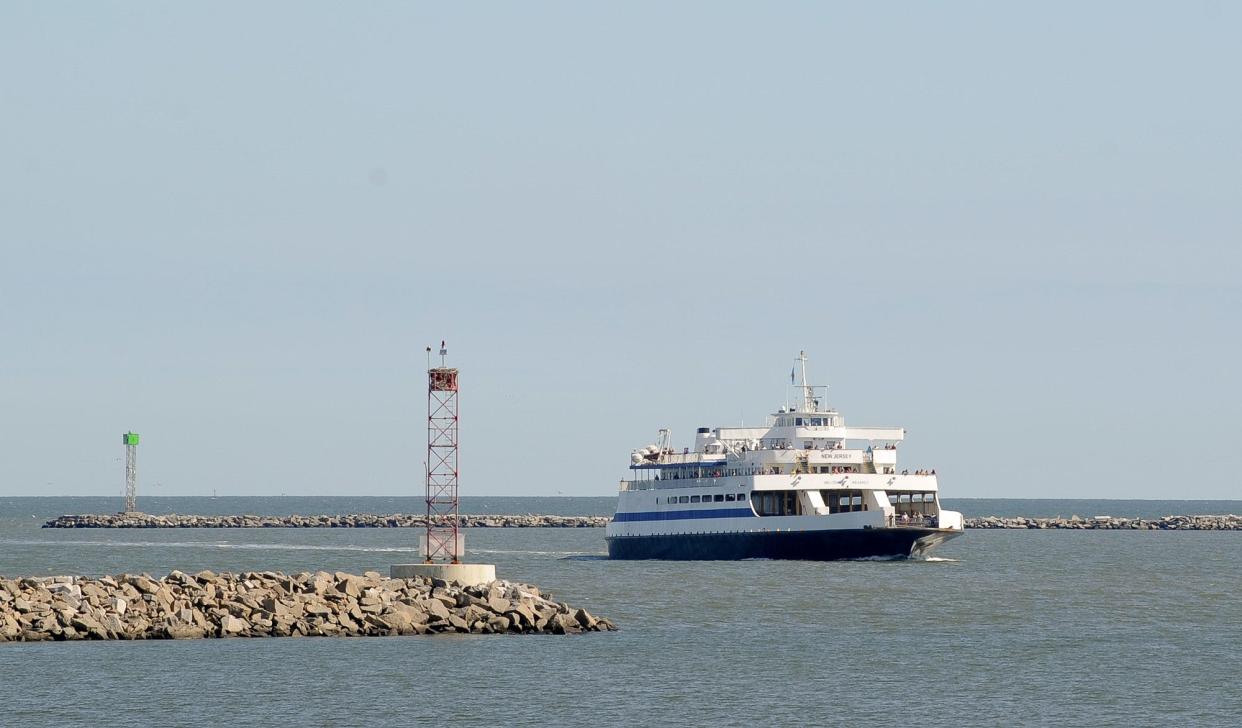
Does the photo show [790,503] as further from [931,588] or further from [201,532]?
[201,532]

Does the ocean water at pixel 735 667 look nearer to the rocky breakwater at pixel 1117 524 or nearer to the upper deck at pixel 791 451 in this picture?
the upper deck at pixel 791 451

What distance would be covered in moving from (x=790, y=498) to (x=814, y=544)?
3.15 meters

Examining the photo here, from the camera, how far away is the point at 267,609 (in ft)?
178

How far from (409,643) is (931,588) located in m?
32.2

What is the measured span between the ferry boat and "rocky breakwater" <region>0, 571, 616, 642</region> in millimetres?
37901

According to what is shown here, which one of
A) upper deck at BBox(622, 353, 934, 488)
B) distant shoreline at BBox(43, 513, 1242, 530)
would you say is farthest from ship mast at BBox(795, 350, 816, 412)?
distant shoreline at BBox(43, 513, 1242, 530)

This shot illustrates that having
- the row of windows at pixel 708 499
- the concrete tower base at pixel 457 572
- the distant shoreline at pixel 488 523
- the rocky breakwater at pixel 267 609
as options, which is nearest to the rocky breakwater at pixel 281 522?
the distant shoreline at pixel 488 523

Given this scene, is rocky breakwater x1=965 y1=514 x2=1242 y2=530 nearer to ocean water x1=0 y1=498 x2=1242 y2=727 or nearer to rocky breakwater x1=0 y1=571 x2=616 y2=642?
ocean water x1=0 y1=498 x2=1242 y2=727

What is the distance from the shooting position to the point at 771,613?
65.9 m

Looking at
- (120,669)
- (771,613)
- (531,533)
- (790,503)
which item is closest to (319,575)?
(120,669)

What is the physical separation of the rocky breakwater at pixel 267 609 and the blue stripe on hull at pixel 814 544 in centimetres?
3748

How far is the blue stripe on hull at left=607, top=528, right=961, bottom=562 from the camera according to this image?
307 ft

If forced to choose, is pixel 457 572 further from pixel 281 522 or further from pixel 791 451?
pixel 281 522

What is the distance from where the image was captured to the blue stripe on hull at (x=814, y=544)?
307ft
